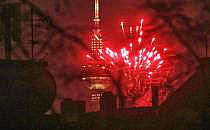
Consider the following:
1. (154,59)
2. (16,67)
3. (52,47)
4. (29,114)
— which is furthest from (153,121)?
(154,59)

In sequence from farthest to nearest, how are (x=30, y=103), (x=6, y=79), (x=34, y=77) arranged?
(x=6, y=79) → (x=30, y=103) → (x=34, y=77)

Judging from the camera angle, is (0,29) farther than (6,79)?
No

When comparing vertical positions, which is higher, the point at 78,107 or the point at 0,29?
the point at 0,29

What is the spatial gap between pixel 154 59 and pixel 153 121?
63.2ft

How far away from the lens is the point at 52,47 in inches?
462

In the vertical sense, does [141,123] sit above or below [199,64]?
below

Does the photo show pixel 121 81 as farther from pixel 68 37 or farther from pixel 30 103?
pixel 30 103

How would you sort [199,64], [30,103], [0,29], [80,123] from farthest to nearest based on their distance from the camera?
1. [30,103]
2. [80,123]
3. [0,29]
4. [199,64]

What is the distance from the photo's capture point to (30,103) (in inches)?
920

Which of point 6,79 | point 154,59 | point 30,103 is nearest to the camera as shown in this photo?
point 30,103

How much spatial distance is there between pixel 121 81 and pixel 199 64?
81.4 inches

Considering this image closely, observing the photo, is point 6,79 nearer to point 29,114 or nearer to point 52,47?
point 29,114

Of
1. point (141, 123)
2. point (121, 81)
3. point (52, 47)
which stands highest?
point (52, 47)

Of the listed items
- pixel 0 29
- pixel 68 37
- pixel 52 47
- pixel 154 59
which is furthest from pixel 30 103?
pixel 154 59
